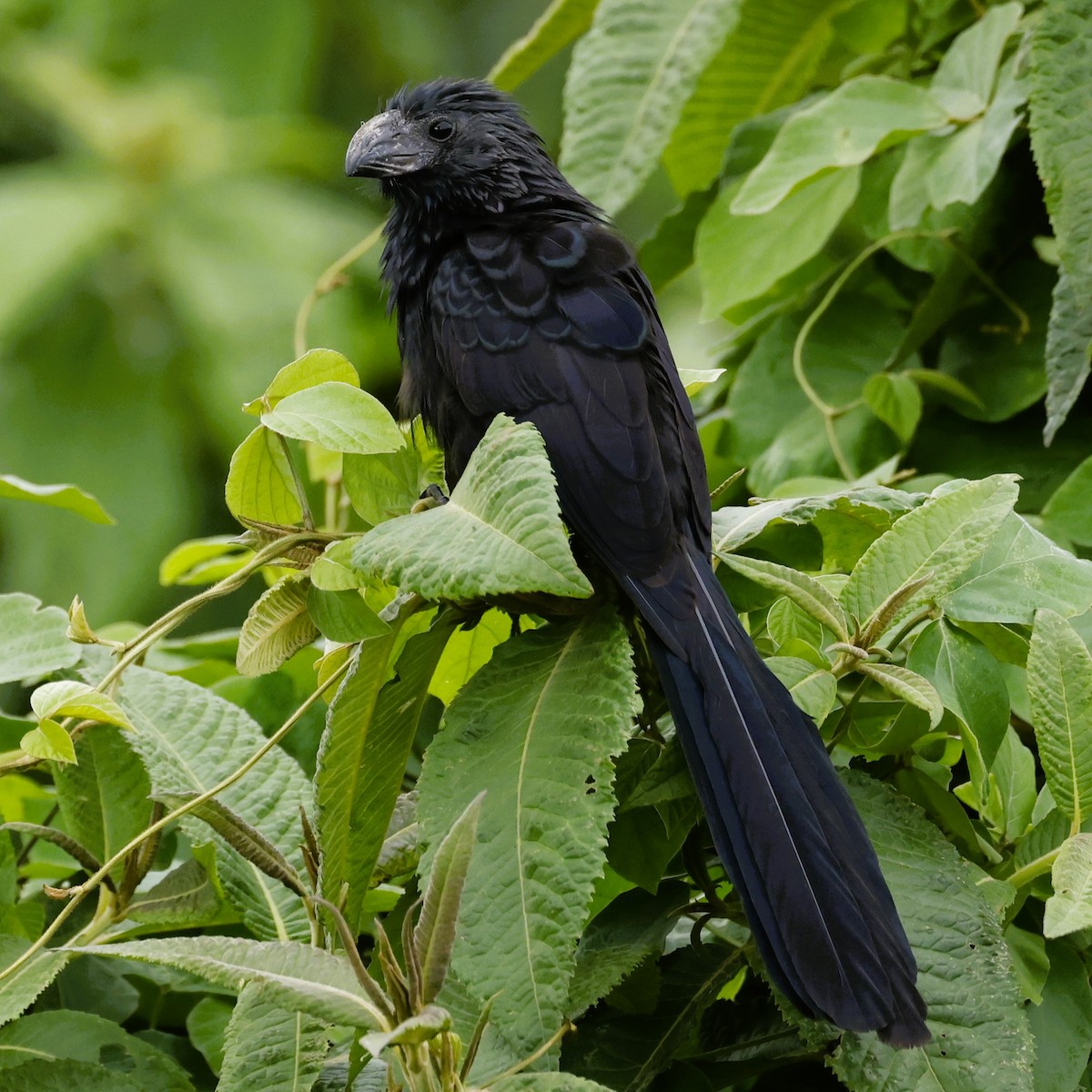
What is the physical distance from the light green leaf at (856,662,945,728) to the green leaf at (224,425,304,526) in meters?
0.46

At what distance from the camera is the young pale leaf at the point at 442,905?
0.65 metres

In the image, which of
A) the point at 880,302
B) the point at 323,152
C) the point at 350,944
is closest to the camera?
the point at 350,944

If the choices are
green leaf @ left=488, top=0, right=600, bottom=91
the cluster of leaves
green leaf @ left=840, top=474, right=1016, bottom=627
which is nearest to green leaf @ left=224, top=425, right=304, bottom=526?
the cluster of leaves

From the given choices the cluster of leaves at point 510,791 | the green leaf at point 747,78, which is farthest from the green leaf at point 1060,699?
the green leaf at point 747,78

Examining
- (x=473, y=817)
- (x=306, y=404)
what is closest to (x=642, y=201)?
(x=306, y=404)

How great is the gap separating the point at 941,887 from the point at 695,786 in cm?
17

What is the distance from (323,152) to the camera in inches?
164

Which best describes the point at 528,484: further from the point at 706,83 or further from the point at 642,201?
the point at 642,201

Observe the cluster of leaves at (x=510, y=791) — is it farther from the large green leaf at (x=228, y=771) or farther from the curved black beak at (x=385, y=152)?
the curved black beak at (x=385, y=152)

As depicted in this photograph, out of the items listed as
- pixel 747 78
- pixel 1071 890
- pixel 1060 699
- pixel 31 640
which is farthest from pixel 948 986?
pixel 747 78

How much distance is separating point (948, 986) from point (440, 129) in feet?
3.90

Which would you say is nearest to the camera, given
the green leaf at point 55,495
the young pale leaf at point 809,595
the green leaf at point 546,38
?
the young pale leaf at point 809,595

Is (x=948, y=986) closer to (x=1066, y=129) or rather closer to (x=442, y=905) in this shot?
(x=442, y=905)

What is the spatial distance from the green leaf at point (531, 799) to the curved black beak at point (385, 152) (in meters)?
0.81
